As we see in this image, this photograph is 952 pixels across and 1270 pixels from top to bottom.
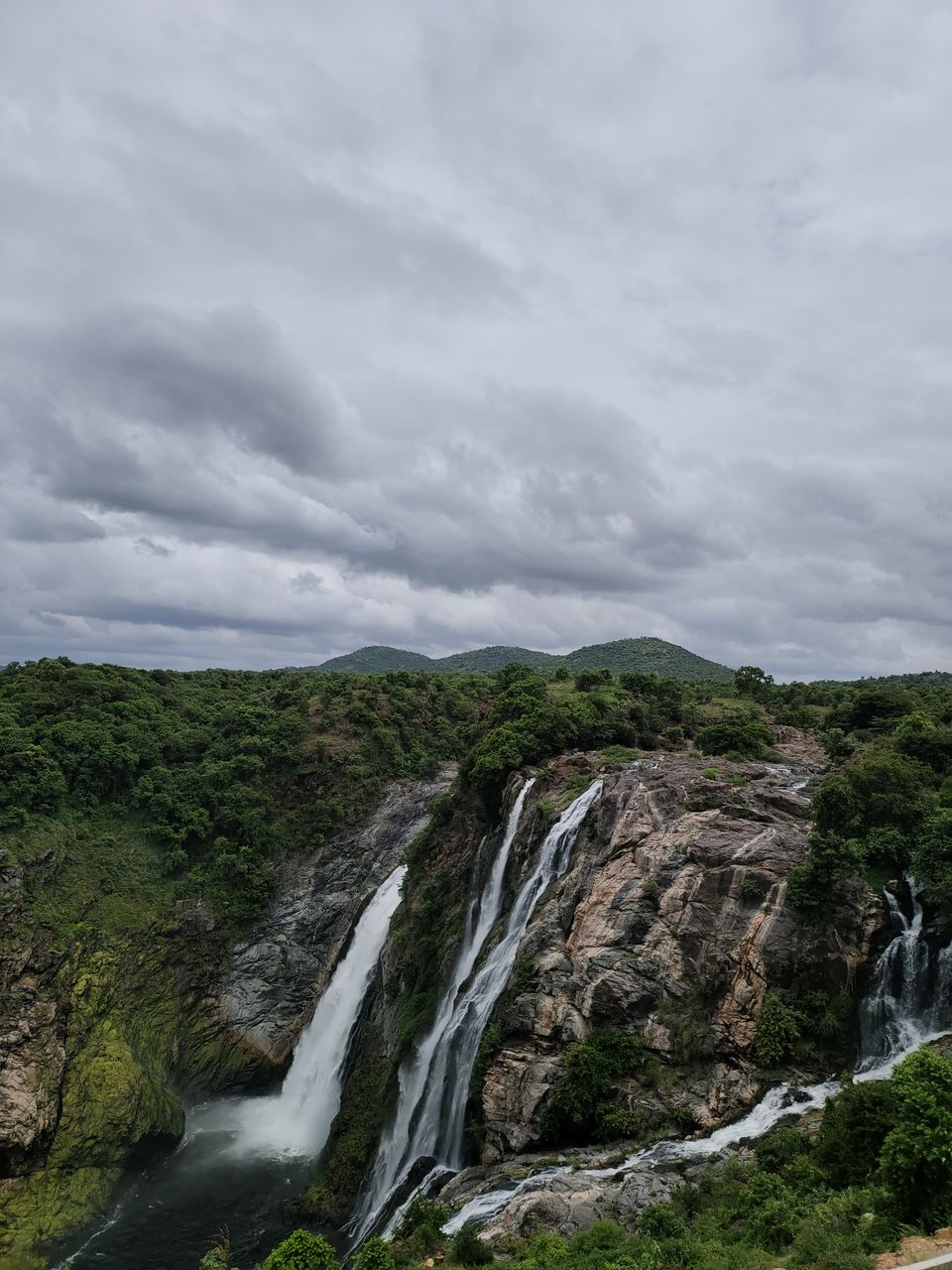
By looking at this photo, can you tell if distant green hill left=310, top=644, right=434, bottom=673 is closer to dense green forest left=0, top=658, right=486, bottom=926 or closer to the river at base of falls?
dense green forest left=0, top=658, right=486, bottom=926

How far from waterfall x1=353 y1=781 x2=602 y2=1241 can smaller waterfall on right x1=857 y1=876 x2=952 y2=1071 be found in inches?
426

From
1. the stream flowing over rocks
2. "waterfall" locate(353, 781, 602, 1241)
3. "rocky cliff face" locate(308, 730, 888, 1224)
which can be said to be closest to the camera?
the stream flowing over rocks

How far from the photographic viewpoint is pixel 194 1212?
2869 centimetres

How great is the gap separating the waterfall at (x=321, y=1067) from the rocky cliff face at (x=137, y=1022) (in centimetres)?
161

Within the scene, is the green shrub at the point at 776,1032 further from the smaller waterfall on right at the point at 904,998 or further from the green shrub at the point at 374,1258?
the green shrub at the point at 374,1258

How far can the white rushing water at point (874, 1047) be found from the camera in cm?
1677

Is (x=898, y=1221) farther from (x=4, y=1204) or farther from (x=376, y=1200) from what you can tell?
(x=4, y=1204)

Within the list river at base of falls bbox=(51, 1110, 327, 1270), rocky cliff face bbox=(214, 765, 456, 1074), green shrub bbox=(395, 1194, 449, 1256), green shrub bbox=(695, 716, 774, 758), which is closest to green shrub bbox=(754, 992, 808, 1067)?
green shrub bbox=(395, 1194, 449, 1256)

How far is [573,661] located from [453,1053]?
99.8 meters

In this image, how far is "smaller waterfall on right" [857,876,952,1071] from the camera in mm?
17444

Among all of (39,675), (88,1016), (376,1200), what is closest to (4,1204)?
(88,1016)

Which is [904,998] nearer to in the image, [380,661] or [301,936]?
[301,936]

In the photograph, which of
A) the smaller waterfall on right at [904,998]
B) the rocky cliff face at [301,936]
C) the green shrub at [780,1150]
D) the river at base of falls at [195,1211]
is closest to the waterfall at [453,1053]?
the river at base of falls at [195,1211]

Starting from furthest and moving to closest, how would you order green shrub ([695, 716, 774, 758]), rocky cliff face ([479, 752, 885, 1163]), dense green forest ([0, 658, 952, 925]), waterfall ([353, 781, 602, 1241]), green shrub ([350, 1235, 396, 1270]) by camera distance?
green shrub ([695, 716, 774, 758])
waterfall ([353, 781, 602, 1241])
dense green forest ([0, 658, 952, 925])
rocky cliff face ([479, 752, 885, 1163])
green shrub ([350, 1235, 396, 1270])
